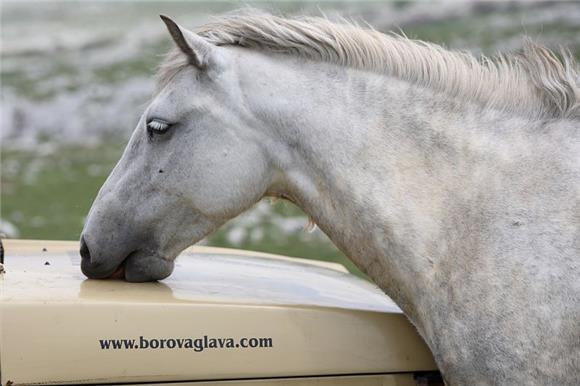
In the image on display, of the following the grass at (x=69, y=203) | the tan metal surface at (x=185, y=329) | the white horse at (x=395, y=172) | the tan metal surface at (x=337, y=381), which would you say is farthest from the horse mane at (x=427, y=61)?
the grass at (x=69, y=203)

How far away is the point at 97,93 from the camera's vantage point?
101ft

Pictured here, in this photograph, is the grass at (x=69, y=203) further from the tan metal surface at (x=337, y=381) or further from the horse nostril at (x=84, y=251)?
the tan metal surface at (x=337, y=381)

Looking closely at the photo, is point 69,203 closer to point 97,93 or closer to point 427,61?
point 427,61

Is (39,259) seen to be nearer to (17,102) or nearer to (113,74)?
(17,102)

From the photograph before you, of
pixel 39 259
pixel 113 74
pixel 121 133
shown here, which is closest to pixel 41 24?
pixel 113 74

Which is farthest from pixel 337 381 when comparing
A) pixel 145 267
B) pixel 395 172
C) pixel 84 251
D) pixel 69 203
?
pixel 69 203

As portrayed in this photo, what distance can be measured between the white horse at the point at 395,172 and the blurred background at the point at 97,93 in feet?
1.92

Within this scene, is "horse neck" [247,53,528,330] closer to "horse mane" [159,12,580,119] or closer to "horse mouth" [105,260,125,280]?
"horse mane" [159,12,580,119]

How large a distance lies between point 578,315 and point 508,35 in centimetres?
2897

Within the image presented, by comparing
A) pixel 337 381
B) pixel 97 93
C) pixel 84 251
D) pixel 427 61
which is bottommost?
pixel 97 93

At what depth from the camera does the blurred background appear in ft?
45.5

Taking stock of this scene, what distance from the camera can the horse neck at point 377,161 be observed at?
13.7 feet

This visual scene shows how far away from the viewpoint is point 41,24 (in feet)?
182

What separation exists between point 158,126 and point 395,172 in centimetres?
102
